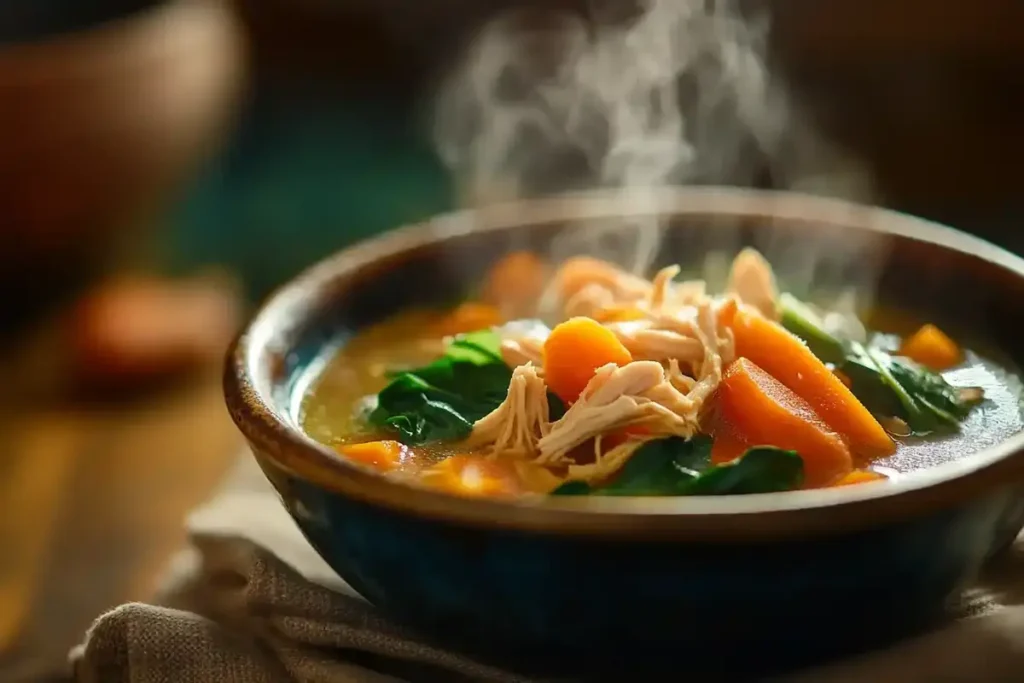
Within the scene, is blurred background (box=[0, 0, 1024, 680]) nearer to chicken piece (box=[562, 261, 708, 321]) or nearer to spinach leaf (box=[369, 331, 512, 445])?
spinach leaf (box=[369, 331, 512, 445])

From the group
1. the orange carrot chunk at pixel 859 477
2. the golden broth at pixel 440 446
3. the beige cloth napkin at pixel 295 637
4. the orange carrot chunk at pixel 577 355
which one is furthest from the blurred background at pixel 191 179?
the orange carrot chunk at pixel 859 477

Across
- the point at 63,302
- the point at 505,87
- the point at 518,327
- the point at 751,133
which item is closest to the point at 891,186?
the point at 751,133

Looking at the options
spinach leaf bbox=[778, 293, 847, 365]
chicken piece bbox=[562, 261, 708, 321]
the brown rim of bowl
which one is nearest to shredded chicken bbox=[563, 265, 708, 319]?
chicken piece bbox=[562, 261, 708, 321]

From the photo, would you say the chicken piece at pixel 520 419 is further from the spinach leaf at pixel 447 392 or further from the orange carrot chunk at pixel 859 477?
the orange carrot chunk at pixel 859 477

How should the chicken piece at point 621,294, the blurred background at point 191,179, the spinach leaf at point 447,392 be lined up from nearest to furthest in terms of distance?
the spinach leaf at point 447,392 < the chicken piece at point 621,294 < the blurred background at point 191,179

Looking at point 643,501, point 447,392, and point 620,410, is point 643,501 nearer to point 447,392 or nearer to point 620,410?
point 620,410
